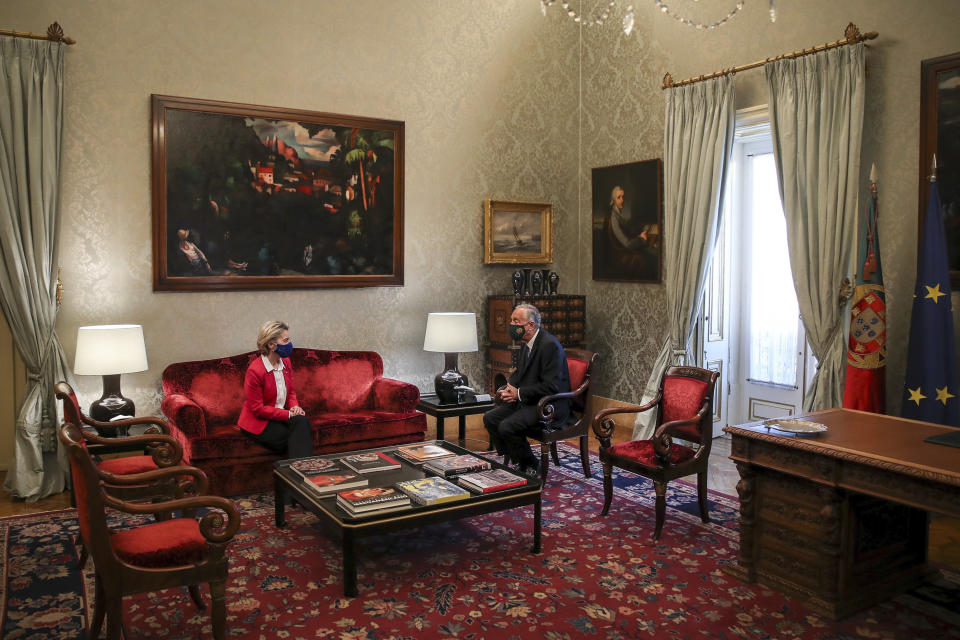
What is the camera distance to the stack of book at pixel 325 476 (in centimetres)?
466

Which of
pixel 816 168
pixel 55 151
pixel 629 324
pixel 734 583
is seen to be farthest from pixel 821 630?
pixel 55 151

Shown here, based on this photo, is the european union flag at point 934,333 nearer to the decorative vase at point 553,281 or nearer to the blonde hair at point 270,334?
the decorative vase at point 553,281

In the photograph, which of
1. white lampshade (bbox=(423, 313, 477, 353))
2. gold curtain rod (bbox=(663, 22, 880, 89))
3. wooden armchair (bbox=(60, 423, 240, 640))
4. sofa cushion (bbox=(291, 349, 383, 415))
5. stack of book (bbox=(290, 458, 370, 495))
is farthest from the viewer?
white lampshade (bbox=(423, 313, 477, 353))

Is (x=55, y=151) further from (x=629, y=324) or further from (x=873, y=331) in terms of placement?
(x=873, y=331)

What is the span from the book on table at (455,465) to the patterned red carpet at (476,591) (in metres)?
0.43

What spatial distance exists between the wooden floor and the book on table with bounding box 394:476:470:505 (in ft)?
7.15

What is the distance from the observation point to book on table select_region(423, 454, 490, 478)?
197 inches

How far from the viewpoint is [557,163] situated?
873cm

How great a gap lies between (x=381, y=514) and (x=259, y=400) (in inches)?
75.5

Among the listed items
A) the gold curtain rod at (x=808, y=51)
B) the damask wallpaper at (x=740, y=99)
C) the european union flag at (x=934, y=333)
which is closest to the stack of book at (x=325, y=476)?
the european union flag at (x=934, y=333)

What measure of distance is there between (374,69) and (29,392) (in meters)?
4.24

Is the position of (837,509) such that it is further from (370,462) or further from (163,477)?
(163,477)

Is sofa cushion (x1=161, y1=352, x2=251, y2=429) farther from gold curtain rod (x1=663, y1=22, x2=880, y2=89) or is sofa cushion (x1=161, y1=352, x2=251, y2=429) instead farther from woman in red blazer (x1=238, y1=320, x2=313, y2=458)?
gold curtain rod (x1=663, y1=22, x2=880, y2=89)

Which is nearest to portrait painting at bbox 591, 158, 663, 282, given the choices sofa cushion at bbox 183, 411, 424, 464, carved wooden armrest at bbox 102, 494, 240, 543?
sofa cushion at bbox 183, 411, 424, 464
